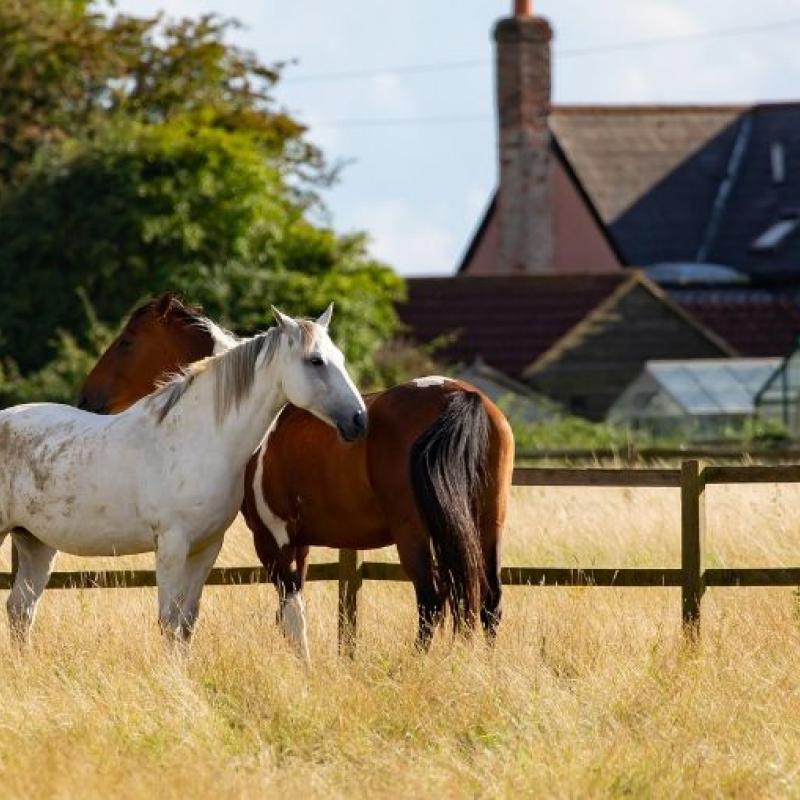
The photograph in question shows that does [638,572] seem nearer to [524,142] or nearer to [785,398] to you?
[785,398]

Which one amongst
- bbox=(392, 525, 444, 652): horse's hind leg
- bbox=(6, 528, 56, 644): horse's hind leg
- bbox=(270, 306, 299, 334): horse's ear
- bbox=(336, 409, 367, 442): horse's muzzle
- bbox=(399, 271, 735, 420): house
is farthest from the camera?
bbox=(399, 271, 735, 420): house

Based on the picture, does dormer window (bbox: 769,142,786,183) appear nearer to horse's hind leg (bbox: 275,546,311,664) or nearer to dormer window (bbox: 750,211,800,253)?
dormer window (bbox: 750,211,800,253)

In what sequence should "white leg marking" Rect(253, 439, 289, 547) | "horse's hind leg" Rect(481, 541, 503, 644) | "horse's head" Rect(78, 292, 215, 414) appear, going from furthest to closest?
1. "horse's head" Rect(78, 292, 215, 414)
2. "white leg marking" Rect(253, 439, 289, 547)
3. "horse's hind leg" Rect(481, 541, 503, 644)

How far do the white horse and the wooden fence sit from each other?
1056 millimetres

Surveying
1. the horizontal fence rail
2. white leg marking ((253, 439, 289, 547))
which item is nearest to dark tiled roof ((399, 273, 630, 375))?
the horizontal fence rail

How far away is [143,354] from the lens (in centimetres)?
1266

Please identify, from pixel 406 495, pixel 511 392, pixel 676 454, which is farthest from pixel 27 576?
pixel 511 392

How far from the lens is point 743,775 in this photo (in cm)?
870

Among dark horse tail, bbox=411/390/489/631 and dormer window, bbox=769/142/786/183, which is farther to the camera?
dormer window, bbox=769/142/786/183

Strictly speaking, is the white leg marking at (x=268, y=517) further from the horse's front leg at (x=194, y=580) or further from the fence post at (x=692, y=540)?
the fence post at (x=692, y=540)

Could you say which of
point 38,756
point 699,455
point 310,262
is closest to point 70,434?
point 38,756

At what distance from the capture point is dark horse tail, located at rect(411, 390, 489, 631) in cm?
1106

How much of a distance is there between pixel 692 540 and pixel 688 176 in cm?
5443

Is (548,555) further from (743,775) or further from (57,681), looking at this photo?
(743,775)
